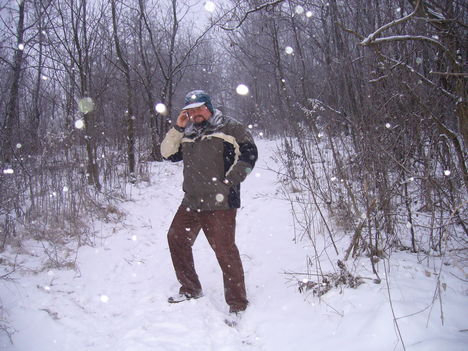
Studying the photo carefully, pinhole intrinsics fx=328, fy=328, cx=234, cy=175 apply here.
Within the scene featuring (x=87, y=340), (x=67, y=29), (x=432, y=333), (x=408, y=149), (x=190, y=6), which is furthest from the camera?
(x=190, y=6)

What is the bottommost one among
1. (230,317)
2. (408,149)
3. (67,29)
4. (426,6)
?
(230,317)

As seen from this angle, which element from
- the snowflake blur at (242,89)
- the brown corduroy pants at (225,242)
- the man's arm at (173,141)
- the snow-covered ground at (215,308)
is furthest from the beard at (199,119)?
the snowflake blur at (242,89)

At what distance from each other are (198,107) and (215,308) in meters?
1.83

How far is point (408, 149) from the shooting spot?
2.85 m

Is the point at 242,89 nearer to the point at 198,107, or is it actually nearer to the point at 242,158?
the point at 198,107

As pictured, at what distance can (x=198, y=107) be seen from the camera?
2.99 m

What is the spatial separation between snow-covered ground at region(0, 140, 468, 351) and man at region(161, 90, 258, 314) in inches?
11.1

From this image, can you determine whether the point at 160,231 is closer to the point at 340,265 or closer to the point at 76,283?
the point at 76,283

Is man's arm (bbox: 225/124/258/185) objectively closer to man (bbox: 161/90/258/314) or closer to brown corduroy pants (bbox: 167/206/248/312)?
man (bbox: 161/90/258/314)

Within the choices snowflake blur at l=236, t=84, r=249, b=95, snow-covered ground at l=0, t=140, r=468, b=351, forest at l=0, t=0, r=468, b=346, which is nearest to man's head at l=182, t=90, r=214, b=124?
forest at l=0, t=0, r=468, b=346

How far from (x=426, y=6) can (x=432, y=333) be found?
220 cm

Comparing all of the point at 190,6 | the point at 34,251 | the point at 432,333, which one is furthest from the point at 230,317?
the point at 190,6

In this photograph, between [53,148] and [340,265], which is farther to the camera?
[53,148]

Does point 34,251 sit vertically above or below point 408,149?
below
